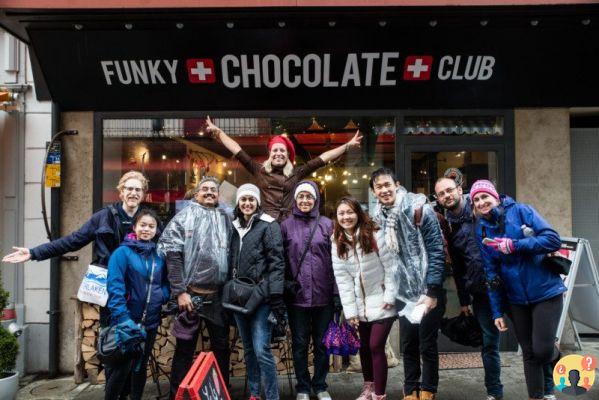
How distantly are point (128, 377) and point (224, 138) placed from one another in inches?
106

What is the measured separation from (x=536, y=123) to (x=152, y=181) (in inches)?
187

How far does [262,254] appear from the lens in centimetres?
439

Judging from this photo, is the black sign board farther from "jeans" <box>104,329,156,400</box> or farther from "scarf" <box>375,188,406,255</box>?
"jeans" <box>104,329,156,400</box>

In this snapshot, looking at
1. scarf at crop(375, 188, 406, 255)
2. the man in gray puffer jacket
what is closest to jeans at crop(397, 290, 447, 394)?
the man in gray puffer jacket

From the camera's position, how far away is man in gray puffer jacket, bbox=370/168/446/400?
4.18 m

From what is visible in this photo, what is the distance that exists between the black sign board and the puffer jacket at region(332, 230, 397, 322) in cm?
232

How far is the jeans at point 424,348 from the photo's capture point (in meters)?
4.36

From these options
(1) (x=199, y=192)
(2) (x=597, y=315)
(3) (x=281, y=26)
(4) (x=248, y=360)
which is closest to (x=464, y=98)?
(3) (x=281, y=26)

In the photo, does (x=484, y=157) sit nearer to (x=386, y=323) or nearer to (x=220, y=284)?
(x=386, y=323)

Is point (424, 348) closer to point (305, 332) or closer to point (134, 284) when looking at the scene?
point (305, 332)

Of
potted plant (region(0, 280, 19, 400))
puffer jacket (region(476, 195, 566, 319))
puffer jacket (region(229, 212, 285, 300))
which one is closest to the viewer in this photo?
puffer jacket (region(476, 195, 566, 319))

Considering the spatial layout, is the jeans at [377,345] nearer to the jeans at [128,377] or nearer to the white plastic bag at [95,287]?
the jeans at [128,377]

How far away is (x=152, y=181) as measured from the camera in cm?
625

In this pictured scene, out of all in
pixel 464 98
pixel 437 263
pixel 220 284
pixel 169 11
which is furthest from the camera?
pixel 464 98
